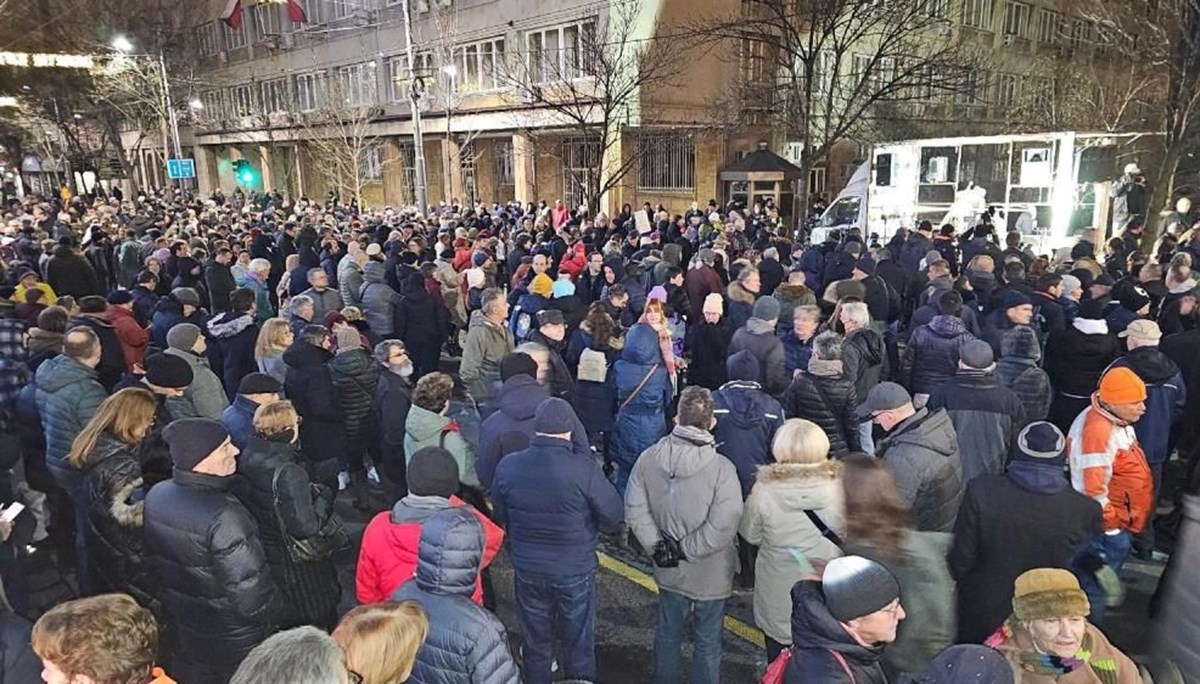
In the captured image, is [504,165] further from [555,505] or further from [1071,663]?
[1071,663]

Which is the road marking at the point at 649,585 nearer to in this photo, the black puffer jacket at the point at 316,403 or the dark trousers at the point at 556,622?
the dark trousers at the point at 556,622

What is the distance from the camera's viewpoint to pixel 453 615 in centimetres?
295

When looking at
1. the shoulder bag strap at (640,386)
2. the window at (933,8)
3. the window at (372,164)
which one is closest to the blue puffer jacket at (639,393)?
the shoulder bag strap at (640,386)

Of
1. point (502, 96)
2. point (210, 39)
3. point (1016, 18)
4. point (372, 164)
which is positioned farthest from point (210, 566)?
point (210, 39)

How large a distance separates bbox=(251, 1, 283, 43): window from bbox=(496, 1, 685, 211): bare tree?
20.8 m

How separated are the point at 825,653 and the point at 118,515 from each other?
11.3 ft

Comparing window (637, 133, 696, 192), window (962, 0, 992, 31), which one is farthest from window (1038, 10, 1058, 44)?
window (637, 133, 696, 192)

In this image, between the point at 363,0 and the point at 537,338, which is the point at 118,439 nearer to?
the point at 537,338

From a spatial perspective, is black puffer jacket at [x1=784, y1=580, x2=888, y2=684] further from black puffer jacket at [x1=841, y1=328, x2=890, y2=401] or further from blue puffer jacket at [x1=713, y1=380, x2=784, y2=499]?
black puffer jacket at [x1=841, y1=328, x2=890, y2=401]

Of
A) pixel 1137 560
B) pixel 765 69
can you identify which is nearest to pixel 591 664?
pixel 1137 560

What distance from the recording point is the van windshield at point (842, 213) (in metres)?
18.5

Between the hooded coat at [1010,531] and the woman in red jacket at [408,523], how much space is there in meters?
2.26

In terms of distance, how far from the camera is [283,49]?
42500 millimetres

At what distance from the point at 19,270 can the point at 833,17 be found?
16.1 metres
